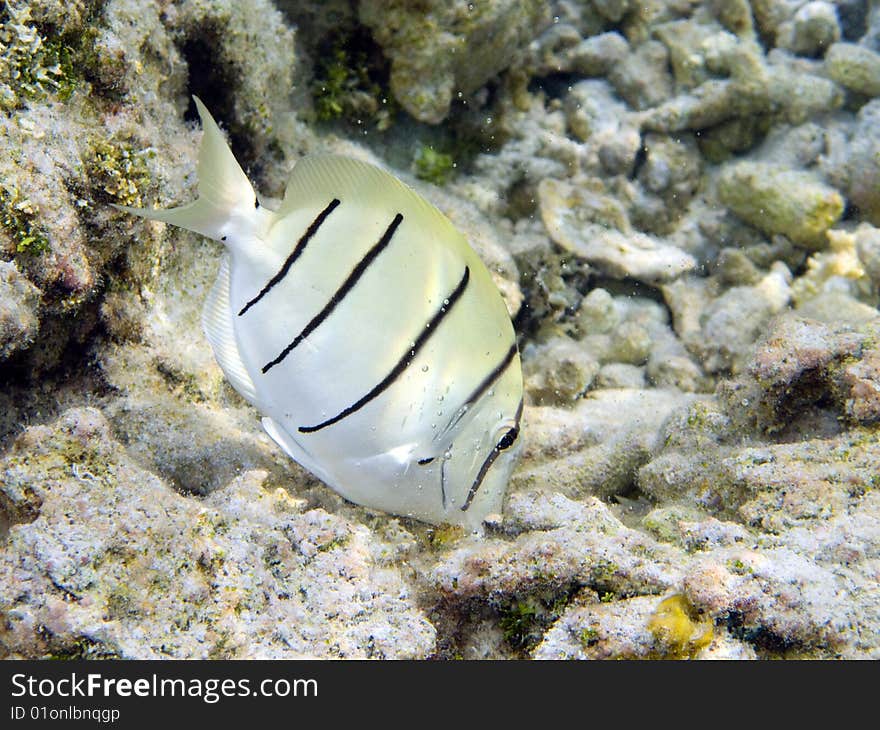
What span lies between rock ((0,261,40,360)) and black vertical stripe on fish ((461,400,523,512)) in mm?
1501

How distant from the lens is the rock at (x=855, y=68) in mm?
5270

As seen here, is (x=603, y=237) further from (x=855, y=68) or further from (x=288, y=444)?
(x=288, y=444)

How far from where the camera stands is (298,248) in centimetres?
209

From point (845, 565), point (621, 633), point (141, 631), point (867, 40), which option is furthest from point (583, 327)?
point (867, 40)

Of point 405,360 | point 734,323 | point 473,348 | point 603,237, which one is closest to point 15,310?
point 405,360

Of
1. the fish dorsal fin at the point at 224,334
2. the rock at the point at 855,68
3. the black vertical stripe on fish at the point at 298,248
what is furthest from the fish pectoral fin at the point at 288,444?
the rock at the point at 855,68

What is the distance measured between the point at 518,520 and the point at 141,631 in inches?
43.4

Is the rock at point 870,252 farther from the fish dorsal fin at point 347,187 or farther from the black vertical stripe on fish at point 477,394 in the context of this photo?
the fish dorsal fin at point 347,187

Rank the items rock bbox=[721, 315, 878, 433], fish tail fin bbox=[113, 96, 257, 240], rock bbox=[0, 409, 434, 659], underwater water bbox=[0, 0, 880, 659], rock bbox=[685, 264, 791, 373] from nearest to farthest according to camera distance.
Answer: rock bbox=[0, 409, 434, 659] < underwater water bbox=[0, 0, 880, 659] < fish tail fin bbox=[113, 96, 257, 240] < rock bbox=[721, 315, 878, 433] < rock bbox=[685, 264, 791, 373]

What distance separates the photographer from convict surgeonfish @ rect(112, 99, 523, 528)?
209cm

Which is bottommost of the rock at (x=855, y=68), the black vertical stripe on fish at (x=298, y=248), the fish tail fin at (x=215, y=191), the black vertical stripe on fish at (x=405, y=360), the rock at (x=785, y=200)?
the rock at (x=785, y=200)

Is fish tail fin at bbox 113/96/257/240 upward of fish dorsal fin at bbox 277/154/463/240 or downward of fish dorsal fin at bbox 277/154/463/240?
upward

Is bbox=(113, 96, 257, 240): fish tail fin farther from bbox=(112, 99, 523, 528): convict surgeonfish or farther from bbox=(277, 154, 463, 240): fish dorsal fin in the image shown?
bbox=(277, 154, 463, 240): fish dorsal fin

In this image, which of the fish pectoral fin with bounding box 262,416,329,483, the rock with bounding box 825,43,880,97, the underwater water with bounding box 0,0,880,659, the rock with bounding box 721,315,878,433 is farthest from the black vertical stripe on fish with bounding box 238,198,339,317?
the rock with bounding box 825,43,880,97
